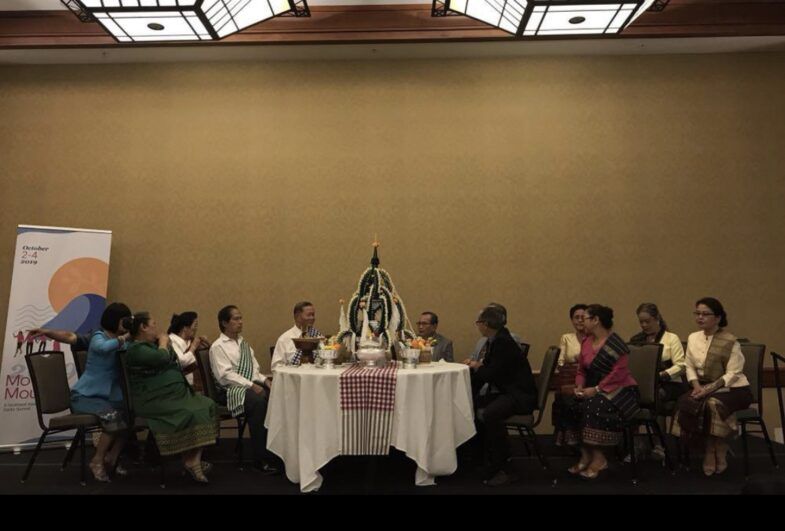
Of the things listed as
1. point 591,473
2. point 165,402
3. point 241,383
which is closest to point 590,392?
point 591,473

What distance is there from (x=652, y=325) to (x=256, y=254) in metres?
3.81

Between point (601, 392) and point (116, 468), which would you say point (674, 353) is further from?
point (116, 468)

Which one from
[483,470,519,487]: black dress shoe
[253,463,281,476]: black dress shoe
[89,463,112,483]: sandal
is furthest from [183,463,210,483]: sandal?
[483,470,519,487]: black dress shoe

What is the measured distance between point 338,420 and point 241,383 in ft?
3.82

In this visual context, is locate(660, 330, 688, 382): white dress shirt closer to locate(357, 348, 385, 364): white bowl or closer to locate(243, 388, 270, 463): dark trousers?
locate(357, 348, 385, 364): white bowl

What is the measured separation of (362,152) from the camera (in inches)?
275

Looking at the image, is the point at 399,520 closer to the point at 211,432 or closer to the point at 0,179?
the point at 211,432

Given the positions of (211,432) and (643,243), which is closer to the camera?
(211,432)

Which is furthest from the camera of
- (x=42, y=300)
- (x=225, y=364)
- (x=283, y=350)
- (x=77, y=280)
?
(x=77, y=280)

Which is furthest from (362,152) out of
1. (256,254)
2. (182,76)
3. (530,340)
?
(530,340)

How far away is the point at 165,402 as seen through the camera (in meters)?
4.38

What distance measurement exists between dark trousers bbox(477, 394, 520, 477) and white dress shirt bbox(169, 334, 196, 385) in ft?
7.23

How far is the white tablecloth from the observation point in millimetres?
4102

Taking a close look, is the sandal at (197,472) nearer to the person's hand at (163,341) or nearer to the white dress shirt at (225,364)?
the white dress shirt at (225,364)
